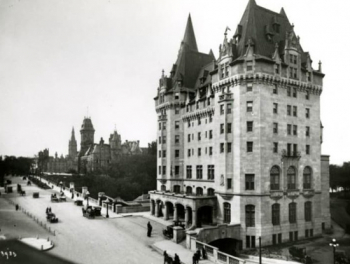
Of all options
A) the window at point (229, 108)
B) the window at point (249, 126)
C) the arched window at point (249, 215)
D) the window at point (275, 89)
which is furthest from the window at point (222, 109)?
the arched window at point (249, 215)

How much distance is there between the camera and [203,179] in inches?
2009

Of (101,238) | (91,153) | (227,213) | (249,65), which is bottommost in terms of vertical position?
(101,238)

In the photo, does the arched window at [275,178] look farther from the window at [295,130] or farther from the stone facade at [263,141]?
the window at [295,130]

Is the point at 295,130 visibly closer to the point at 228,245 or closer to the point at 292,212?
the point at 292,212

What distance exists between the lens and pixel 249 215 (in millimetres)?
39781

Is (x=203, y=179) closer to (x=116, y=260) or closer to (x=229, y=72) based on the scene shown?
(x=229, y=72)

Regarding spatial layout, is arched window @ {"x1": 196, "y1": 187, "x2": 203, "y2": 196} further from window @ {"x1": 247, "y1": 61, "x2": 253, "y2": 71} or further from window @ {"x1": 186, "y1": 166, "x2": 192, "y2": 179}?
window @ {"x1": 247, "y1": 61, "x2": 253, "y2": 71}

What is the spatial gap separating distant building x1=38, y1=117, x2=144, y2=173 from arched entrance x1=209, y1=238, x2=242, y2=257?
7497 cm

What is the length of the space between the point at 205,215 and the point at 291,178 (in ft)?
45.3

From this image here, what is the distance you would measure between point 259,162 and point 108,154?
357 feet

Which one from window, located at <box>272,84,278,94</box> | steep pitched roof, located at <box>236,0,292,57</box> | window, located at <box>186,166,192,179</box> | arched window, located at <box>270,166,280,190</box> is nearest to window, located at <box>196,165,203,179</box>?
window, located at <box>186,166,192,179</box>

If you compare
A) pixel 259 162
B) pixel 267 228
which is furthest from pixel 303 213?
pixel 259 162

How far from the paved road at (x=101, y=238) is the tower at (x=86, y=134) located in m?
119

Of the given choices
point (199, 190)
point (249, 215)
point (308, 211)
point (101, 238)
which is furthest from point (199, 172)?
point (101, 238)
